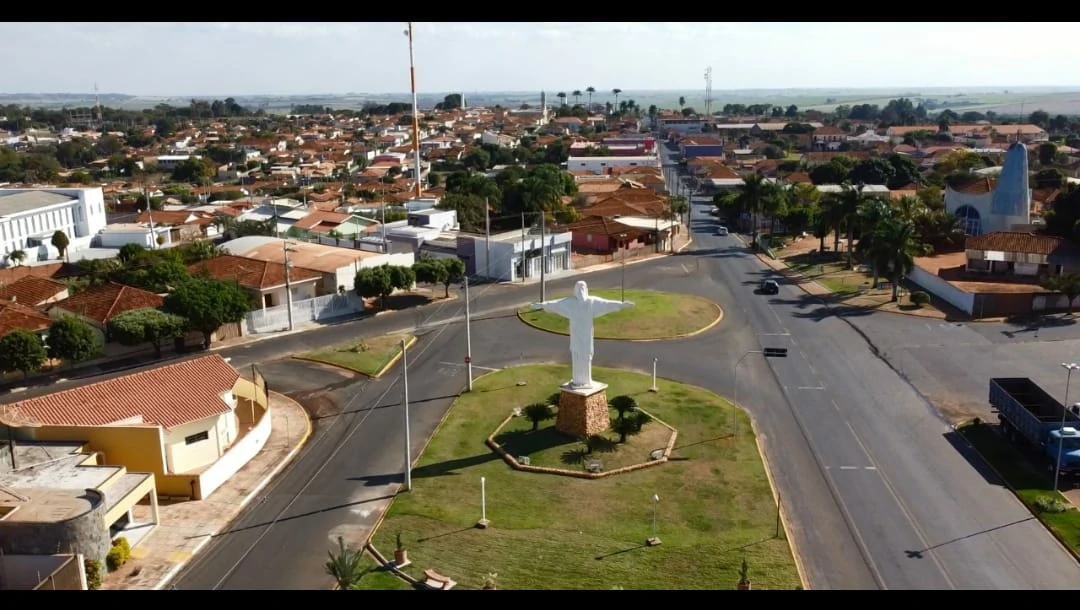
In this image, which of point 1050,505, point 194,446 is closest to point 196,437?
point 194,446

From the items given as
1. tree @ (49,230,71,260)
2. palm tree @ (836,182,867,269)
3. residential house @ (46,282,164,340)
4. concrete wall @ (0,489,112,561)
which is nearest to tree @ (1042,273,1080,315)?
palm tree @ (836,182,867,269)

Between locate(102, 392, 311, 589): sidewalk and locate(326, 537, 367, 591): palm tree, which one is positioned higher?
locate(326, 537, 367, 591): palm tree

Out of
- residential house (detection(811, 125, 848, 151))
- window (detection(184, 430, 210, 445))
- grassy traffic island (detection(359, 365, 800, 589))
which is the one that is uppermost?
residential house (detection(811, 125, 848, 151))

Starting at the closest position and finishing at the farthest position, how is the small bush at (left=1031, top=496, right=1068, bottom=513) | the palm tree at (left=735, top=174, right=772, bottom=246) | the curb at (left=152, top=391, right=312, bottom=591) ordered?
the curb at (left=152, top=391, right=312, bottom=591)
the small bush at (left=1031, top=496, right=1068, bottom=513)
the palm tree at (left=735, top=174, right=772, bottom=246)

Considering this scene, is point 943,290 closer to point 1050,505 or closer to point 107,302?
point 1050,505

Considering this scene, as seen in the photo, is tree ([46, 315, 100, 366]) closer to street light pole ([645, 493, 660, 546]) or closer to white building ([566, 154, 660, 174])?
street light pole ([645, 493, 660, 546])
